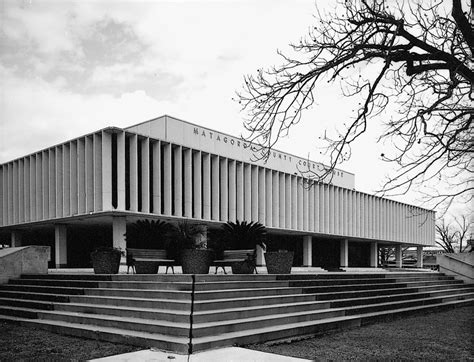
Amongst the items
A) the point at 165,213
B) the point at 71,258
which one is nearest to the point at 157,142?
the point at 165,213

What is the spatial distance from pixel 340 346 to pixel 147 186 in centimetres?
2526

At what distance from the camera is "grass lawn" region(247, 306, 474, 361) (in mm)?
8484

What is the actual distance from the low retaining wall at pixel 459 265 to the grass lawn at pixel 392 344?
37.1 feet

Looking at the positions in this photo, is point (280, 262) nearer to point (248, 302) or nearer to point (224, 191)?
point (248, 302)

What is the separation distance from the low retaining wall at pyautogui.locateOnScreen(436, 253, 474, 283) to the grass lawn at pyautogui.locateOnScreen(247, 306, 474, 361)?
11321 millimetres

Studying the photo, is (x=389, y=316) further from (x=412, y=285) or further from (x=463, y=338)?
(x=412, y=285)

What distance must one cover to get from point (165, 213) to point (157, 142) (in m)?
4.85

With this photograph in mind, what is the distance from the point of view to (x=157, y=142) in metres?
34.4

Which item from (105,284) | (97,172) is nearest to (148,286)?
(105,284)

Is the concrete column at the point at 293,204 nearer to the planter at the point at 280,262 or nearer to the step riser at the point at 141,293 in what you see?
the planter at the point at 280,262

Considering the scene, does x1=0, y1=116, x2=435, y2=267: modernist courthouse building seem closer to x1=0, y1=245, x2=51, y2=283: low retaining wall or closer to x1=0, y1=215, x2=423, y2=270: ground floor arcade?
x1=0, y1=215, x2=423, y2=270: ground floor arcade

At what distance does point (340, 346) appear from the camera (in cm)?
937

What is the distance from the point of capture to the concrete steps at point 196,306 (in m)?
9.34

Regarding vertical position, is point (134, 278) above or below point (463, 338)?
above
